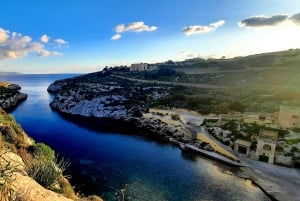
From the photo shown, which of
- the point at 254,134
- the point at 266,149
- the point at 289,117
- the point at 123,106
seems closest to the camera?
the point at 266,149

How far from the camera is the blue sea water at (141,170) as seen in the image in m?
27.2

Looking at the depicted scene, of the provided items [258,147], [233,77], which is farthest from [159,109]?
[233,77]

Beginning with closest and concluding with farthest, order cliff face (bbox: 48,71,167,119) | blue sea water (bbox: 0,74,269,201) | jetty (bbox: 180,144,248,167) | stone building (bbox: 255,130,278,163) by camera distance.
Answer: blue sea water (bbox: 0,74,269,201) → jetty (bbox: 180,144,248,167) → stone building (bbox: 255,130,278,163) → cliff face (bbox: 48,71,167,119)

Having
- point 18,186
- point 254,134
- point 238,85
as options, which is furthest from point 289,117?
point 238,85

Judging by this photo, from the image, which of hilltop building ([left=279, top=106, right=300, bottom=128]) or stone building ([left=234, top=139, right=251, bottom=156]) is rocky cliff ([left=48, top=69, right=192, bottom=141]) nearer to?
stone building ([left=234, top=139, right=251, bottom=156])

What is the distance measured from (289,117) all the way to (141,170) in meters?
23.8

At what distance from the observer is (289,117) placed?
42375mm

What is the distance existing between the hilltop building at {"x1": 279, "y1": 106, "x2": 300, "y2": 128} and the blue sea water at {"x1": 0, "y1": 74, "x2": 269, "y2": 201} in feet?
45.8

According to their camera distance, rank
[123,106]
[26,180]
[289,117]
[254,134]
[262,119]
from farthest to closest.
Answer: [123,106]
[262,119]
[289,117]
[254,134]
[26,180]

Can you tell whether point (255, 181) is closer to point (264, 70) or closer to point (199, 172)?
point (199, 172)

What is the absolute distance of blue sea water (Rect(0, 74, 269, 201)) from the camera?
27.2m

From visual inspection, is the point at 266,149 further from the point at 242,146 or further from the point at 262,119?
the point at 262,119

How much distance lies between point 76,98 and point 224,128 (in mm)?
50947

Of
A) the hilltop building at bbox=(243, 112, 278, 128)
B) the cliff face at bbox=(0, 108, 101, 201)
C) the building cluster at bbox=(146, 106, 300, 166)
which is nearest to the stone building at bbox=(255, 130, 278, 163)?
the building cluster at bbox=(146, 106, 300, 166)
